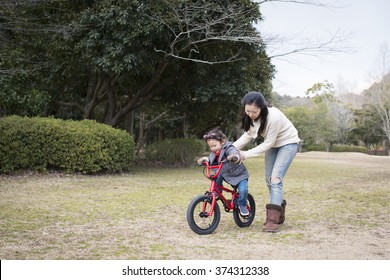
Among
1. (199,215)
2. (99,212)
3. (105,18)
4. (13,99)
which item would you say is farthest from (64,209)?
(13,99)

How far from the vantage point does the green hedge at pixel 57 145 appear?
1047cm

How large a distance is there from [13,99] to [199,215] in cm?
1007

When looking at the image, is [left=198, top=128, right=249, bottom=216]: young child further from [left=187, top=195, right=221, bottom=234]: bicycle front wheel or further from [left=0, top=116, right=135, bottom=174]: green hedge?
[left=0, top=116, right=135, bottom=174]: green hedge

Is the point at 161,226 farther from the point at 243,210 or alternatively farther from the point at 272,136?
the point at 272,136

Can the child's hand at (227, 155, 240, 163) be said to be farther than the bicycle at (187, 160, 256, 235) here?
No

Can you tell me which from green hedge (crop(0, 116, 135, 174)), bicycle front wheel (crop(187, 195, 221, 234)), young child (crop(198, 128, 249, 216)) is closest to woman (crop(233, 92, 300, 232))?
young child (crop(198, 128, 249, 216))

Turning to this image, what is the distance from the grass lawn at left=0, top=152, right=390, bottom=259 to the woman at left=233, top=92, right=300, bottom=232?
0.32 metres

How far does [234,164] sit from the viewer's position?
4.98 meters

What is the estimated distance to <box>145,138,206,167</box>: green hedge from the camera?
16.6 metres

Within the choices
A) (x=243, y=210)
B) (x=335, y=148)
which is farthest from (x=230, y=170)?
(x=335, y=148)

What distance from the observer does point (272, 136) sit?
4887 mm

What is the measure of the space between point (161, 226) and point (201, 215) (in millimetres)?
756

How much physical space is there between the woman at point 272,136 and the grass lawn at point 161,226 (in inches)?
12.6

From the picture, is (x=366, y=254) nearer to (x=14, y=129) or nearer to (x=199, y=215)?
(x=199, y=215)
